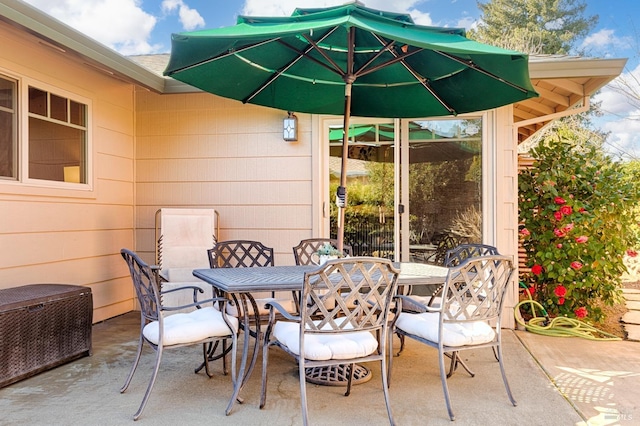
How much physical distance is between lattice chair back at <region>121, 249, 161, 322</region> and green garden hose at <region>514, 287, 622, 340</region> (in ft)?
11.4

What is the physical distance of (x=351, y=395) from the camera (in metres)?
2.84

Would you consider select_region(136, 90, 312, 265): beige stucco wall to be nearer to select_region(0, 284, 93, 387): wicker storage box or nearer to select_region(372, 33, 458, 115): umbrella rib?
select_region(372, 33, 458, 115): umbrella rib

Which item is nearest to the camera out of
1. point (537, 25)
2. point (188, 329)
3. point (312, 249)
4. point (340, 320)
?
point (340, 320)

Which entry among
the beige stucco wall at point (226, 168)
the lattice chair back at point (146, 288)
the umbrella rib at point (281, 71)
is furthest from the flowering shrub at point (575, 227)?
the lattice chair back at point (146, 288)

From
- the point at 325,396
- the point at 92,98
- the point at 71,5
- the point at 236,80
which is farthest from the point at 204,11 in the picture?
the point at 325,396

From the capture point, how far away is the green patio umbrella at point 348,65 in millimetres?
2592

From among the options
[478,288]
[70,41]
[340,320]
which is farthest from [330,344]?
[70,41]

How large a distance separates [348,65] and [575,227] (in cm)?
299

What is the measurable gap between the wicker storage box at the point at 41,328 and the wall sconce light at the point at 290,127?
2413 millimetres

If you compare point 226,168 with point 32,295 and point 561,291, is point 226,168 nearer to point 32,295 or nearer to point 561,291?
point 32,295

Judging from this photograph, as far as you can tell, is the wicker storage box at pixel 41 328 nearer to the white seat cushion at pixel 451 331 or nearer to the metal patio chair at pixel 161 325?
the metal patio chair at pixel 161 325

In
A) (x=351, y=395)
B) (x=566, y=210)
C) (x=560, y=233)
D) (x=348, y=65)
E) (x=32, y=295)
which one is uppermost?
(x=348, y=65)

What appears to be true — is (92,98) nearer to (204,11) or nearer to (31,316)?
(31,316)

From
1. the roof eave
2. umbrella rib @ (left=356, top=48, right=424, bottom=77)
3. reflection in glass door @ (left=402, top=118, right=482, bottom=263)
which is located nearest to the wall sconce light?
reflection in glass door @ (left=402, top=118, right=482, bottom=263)
